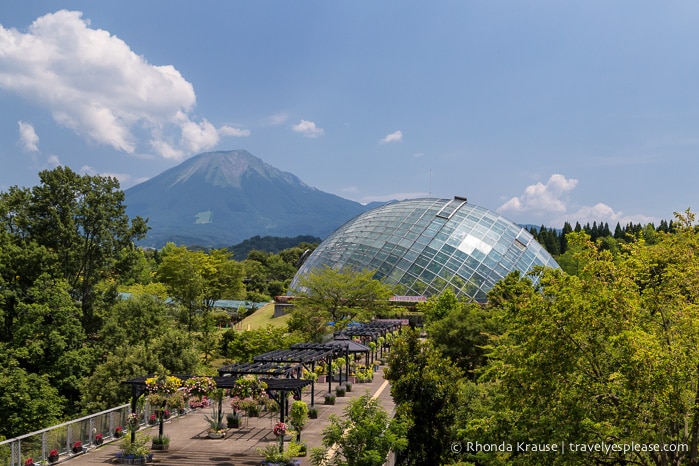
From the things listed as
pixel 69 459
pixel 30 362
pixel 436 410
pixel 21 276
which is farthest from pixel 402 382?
pixel 21 276

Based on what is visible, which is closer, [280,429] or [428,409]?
[280,429]

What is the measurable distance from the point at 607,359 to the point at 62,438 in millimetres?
17870

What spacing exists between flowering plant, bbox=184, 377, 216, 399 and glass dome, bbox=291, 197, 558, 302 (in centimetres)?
3661

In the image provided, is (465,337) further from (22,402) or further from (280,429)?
(22,402)

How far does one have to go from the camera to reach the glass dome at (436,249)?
5972 cm

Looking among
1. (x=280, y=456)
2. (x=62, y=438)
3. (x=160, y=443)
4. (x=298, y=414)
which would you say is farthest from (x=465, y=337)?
(x=62, y=438)

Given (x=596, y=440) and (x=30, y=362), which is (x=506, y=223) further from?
(x=596, y=440)


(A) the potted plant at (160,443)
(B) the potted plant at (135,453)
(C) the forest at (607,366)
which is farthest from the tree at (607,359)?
(A) the potted plant at (160,443)

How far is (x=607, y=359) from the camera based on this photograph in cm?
1253

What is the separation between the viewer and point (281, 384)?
20.6 meters

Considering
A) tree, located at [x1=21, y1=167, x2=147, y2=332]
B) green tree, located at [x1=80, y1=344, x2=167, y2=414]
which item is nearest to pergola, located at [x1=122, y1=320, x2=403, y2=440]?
green tree, located at [x1=80, y1=344, x2=167, y2=414]

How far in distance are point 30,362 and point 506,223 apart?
58.1m

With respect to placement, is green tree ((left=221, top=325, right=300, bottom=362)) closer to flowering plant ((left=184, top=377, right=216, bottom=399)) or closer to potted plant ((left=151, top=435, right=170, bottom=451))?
flowering plant ((left=184, top=377, right=216, bottom=399))

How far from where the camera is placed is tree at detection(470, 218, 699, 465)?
11.2 meters
